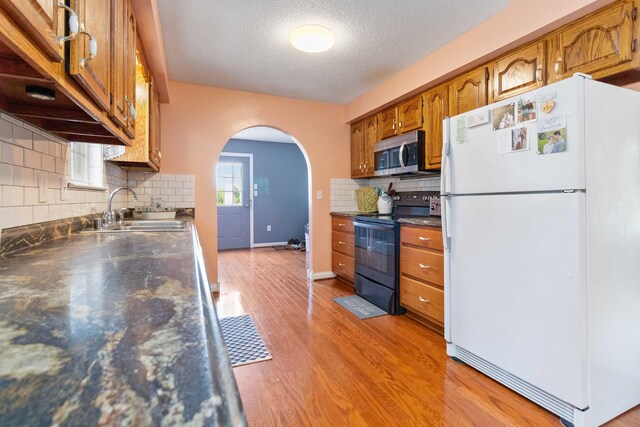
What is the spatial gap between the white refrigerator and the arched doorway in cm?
482

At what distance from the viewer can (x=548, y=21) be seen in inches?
72.8

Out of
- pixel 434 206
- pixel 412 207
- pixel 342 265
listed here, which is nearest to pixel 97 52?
pixel 434 206

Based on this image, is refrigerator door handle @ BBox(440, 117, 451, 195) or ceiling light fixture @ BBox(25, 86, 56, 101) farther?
refrigerator door handle @ BBox(440, 117, 451, 195)

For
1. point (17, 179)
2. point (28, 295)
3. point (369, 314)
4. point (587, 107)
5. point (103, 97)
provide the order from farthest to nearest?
point (369, 314) < point (587, 107) < point (17, 179) < point (103, 97) < point (28, 295)

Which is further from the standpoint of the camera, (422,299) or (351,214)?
(351,214)

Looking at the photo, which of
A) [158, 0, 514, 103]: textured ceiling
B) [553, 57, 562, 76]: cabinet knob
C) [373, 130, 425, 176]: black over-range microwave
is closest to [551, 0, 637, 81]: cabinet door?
[553, 57, 562, 76]: cabinet knob

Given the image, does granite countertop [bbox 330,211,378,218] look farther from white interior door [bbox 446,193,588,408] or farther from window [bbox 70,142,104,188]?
window [bbox 70,142,104,188]

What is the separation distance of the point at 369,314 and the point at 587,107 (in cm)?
207

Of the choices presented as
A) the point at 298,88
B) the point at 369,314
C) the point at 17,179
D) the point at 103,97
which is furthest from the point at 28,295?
the point at 298,88

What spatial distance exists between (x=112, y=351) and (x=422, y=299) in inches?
93.0

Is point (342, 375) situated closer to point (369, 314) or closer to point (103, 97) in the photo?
point (369, 314)

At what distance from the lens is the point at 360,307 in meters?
2.96

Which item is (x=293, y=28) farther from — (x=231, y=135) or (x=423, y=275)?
(x=423, y=275)

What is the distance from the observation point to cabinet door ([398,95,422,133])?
298 centimetres
